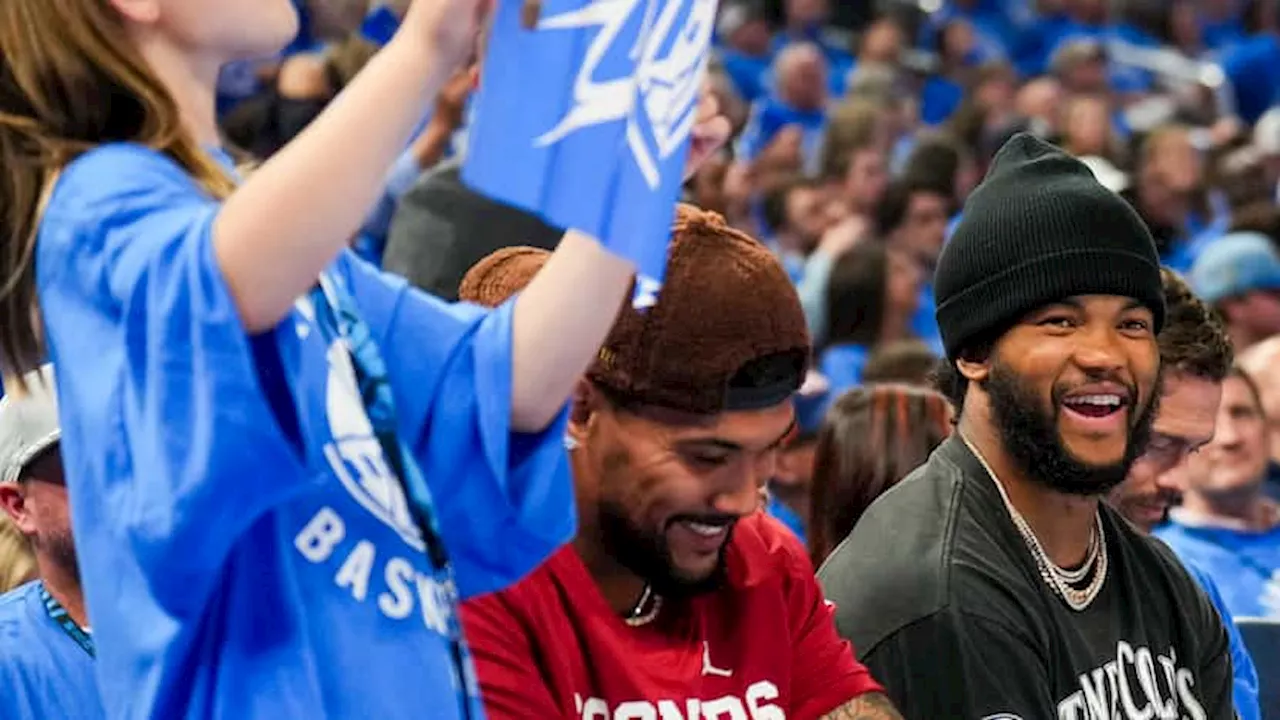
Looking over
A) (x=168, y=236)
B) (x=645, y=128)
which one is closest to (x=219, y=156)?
(x=168, y=236)

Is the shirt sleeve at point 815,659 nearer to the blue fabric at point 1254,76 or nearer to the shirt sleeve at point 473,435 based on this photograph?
the shirt sleeve at point 473,435

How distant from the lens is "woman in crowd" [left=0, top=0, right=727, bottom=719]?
6.05 ft

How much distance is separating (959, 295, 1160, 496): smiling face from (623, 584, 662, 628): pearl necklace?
862mm

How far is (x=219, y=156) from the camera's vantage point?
208 centimetres

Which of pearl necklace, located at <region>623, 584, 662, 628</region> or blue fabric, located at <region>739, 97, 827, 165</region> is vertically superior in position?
blue fabric, located at <region>739, 97, 827, 165</region>

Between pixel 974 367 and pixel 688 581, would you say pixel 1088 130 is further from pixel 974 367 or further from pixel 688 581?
pixel 688 581

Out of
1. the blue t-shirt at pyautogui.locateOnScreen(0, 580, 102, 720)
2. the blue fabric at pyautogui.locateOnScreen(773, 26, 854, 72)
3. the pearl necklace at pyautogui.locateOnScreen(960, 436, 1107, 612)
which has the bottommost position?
the blue t-shirt at pyautogui.locateOnScreen(0, 580, 102, 720)

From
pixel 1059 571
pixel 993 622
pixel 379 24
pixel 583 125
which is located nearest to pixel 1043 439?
pixel 1059 571

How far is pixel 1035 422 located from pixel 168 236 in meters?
1.92

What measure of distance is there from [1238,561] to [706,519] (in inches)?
113

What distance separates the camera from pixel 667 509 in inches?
109

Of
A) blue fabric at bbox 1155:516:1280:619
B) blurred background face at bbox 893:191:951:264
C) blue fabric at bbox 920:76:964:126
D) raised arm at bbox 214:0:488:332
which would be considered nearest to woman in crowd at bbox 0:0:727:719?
raised arm at bbox 214:0:488:332

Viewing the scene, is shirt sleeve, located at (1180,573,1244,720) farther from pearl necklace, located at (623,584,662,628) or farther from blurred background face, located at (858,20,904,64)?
blurred background face, located at (858,20,904,64)

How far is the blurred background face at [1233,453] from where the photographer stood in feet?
17.8
